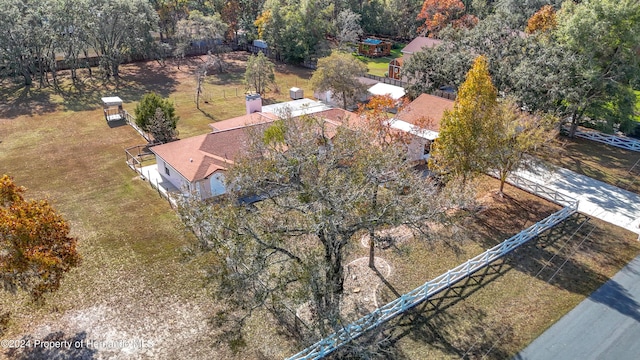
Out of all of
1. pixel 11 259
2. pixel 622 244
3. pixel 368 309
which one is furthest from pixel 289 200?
pixel 622 244

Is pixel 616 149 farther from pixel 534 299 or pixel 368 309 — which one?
pixel 368 309

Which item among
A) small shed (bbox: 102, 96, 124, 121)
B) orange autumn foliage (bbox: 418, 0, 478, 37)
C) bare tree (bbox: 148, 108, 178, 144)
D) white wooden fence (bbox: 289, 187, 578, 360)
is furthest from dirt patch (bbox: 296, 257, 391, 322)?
orange autumn foliage (bbox: 418, 0, 478, 37)

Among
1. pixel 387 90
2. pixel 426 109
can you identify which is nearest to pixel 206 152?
pixel 426 109

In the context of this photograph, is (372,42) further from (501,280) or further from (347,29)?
(501,280)

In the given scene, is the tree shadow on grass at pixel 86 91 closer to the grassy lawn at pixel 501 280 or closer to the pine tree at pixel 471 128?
the pine tree at pixel 471 128

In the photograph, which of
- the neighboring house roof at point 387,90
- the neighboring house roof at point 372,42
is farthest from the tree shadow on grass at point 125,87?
the neighboring house roof at point 372,42

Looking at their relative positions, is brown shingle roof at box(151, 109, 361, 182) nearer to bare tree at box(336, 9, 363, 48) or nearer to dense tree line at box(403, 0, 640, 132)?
dense tree line at box(403, 0, 640, 132)
